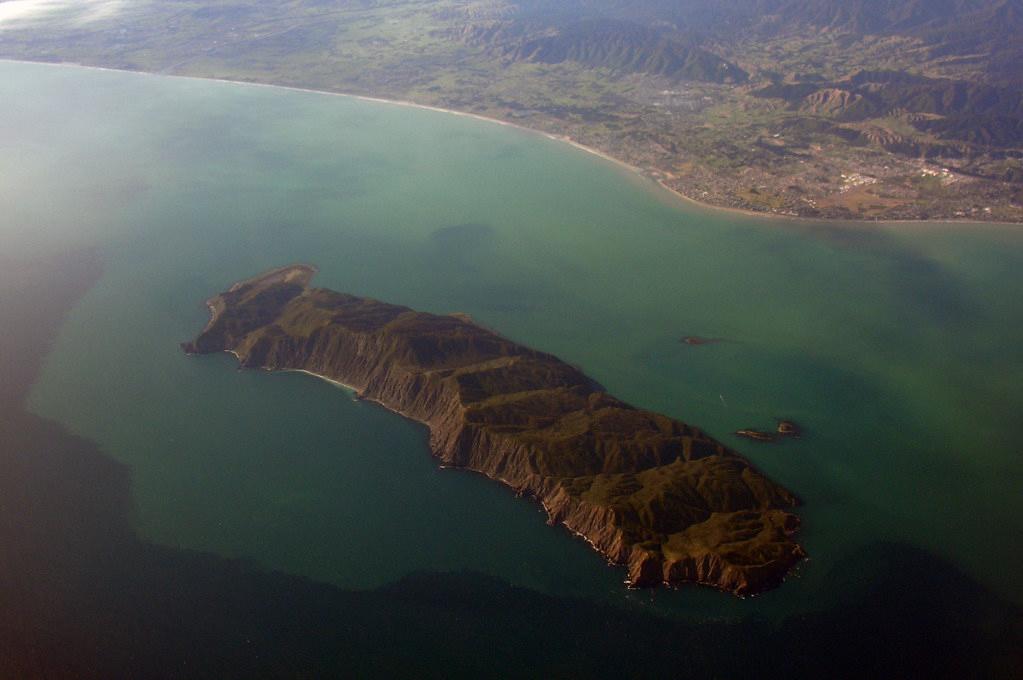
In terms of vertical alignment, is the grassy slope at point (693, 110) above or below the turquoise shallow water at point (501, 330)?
above

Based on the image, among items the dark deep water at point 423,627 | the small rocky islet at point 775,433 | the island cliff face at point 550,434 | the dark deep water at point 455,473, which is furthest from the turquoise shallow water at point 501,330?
the island cliff face at point 550,434

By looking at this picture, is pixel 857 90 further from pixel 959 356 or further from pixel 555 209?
pixel 959 356

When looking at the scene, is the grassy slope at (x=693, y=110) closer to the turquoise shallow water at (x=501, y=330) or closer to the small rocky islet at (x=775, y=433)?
the turquoise shallow water at (x=501, y=330)

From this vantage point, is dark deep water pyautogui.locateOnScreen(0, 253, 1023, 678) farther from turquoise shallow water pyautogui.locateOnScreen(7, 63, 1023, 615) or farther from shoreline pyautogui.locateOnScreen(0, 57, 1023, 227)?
shoreline pyautogui.locateOnScreen(0, 57, 1023, 227)

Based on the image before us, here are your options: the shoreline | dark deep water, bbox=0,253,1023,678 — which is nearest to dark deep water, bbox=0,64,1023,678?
dark deep water, bbox=0,253,1023,678

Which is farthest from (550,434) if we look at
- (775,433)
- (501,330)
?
(501,330)
